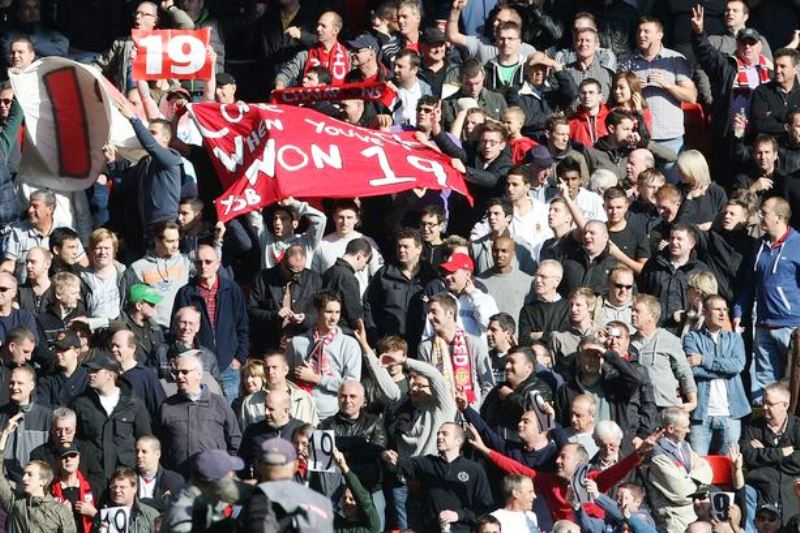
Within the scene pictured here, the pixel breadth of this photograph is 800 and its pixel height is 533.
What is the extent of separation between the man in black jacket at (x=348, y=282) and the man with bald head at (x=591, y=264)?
1.44 m

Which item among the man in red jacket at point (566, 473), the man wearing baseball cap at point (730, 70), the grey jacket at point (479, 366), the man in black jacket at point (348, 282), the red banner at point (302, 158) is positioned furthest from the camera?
the man wearing baseball cap at point (730, 70)

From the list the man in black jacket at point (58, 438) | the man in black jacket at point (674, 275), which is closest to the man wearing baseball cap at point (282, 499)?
the man in black jacket at point (58, 438)

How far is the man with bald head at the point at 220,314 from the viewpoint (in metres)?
18.9

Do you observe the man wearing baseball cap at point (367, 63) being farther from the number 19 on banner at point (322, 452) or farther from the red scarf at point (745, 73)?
the number 19 on banner at point (322, 452)

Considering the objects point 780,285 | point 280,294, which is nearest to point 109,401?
point 280,294

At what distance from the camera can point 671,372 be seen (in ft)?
61.1

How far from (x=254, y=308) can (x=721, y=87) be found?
15.9 feet

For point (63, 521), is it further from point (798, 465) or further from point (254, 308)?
point (798, 465)

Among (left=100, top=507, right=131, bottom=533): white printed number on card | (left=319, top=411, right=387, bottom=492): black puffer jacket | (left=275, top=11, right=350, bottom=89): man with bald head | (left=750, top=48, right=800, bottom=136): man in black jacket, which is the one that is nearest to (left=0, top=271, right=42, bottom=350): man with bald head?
(left=100, top=507, right=131, bottom=533): white printed number on card

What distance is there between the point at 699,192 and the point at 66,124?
475cm

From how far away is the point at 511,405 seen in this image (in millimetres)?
17859

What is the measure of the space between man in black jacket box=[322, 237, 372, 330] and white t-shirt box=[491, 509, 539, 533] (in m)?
2.43

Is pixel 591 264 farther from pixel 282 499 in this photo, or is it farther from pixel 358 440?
pixel 282 499

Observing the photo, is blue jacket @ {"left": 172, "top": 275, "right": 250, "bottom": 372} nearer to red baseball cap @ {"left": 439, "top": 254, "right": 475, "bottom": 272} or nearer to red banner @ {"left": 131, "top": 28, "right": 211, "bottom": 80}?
red baseball cap @ {"left": 439, "top": 254, "right": 475, "bottom": 272}
